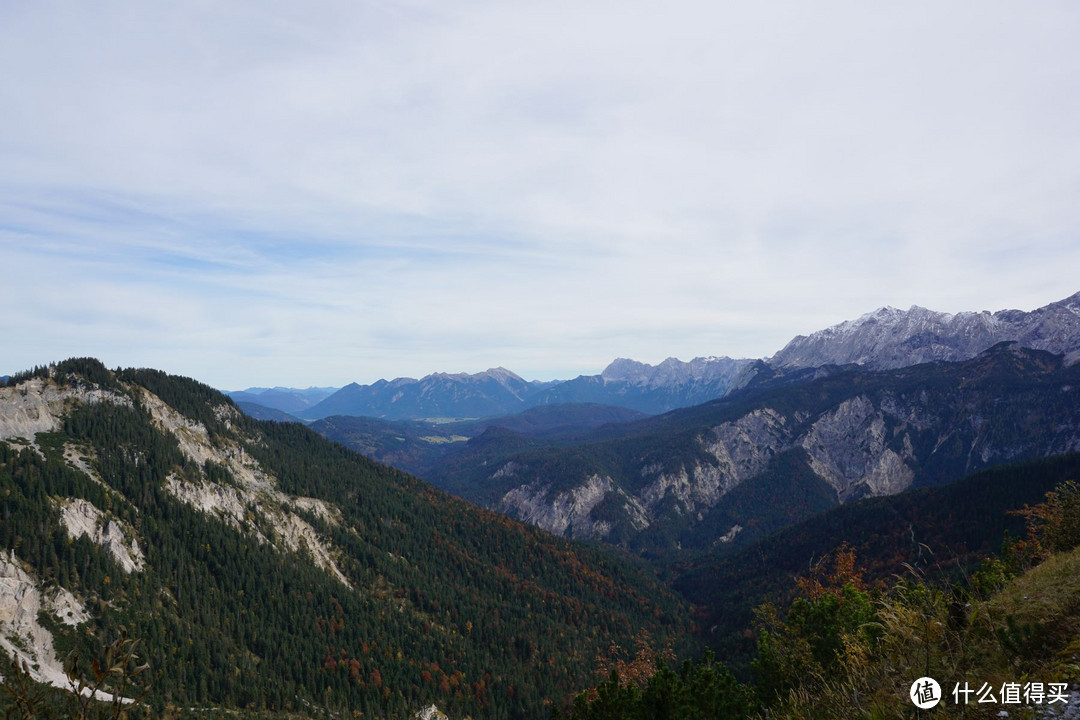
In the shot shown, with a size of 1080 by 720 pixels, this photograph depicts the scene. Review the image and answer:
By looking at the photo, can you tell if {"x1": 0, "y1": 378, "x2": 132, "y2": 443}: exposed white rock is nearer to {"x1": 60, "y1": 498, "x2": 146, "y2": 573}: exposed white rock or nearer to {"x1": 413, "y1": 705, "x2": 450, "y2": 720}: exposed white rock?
{"x1": 60, "y1": 498, "x2": 146, "y2": 573}: exposed white rock

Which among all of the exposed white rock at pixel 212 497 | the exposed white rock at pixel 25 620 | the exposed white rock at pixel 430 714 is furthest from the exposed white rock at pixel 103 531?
the exposed white rock at pixel 430 714

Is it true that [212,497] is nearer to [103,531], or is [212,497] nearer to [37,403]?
[103,531]

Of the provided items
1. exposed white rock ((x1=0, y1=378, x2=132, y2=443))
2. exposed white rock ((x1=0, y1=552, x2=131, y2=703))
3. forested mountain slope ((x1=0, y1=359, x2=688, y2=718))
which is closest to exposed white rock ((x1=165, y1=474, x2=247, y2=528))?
forested mountain slope ((x1=0, y1=359, x2=688, y2=718))

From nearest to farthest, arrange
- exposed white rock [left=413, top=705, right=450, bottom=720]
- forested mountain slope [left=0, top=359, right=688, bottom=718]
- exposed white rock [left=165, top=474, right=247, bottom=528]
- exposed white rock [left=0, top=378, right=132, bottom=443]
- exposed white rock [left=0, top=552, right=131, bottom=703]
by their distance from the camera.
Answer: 1. exposed white rock [left=0, top=552, right=131, bottom=703]
2. forested mountain slope [left=0, top=359, right=688, bottom=718]
3. exposed white rock [left=413, top=705, right=450, bottom=720]
4. exposed white rock [left=0, top=378, right=132, bottom=443]
5. exposed white rock [left=165, top=474, right=247, bottom=528]

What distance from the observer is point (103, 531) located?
461 ft

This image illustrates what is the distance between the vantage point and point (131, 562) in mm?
143250

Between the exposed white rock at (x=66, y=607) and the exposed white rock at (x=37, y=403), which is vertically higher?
the exposed white rock at (x=37, y=403)

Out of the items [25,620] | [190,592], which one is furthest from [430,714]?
[25,620]

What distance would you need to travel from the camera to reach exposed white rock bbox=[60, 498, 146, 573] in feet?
440

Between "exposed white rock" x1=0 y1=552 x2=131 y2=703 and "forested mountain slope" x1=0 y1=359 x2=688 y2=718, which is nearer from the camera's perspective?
"exposed white rock" x1=0 y1=552 x2=131 y2=703

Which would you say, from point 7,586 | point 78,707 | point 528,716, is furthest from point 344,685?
point 78,707

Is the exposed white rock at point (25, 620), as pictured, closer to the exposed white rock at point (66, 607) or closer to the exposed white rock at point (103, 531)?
the exposed white rock at point (66, 607)

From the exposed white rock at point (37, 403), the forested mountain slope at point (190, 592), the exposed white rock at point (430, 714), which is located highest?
the exposed white rock at point (37, 403)

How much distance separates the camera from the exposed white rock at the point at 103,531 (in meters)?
134
